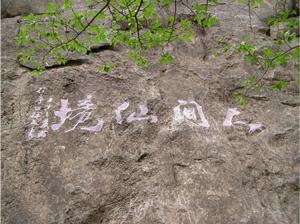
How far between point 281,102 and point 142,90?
7.77 feet

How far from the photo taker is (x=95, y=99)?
4949 millimetres

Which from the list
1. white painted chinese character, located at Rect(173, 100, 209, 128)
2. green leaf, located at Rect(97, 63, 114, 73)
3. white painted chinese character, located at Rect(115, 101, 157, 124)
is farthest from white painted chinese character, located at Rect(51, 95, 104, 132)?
white painted chinese character, located at Rect(173, 100, 209, 128)

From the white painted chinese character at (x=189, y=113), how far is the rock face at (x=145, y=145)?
2 centimetres

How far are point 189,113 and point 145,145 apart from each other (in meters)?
0.93

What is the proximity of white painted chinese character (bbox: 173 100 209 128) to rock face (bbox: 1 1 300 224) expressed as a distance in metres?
0.02

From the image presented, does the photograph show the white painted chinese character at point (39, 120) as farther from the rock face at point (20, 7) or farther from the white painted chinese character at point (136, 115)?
the rock face at point (20, 7)

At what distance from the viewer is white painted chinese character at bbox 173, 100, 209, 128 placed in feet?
15.7

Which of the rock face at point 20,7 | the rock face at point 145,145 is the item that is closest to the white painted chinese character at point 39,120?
the rock face at point 145,145

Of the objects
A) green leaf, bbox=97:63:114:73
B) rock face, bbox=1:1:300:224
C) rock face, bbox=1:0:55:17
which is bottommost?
rock face, bbox=1:1:300:224

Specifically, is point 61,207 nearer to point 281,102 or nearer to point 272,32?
point 281,102

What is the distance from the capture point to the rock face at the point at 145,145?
393 centimetres

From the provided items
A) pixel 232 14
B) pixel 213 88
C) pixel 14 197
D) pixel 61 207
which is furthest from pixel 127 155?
pixel 232 14

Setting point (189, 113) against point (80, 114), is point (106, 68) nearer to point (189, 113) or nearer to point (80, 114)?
point (80, 114)

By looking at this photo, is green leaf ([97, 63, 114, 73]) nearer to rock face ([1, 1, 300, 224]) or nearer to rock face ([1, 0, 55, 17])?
rock face ([1, 1, 300, 224])
